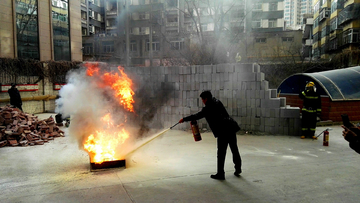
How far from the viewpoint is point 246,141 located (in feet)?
26.3

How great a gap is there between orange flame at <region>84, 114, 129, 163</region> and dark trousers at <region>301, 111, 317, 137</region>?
20.0 feet

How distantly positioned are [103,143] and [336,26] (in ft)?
119

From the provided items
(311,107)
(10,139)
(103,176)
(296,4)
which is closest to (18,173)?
(103,176)

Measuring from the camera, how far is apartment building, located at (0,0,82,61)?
52.4ft

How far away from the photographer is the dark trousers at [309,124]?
8195mm

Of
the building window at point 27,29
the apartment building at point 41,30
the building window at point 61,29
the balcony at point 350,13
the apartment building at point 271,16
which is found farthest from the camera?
the apartment building at point 271,16

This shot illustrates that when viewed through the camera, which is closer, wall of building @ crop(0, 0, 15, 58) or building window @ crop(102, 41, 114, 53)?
building window @ crop(102, 41, 114, 53)

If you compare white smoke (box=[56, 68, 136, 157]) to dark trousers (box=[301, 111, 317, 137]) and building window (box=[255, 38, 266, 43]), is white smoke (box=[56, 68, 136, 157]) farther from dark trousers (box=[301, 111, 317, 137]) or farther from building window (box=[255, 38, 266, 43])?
building window (box=[255, 38, 266, 43])

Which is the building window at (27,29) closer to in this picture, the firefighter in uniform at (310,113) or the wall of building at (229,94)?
the wall of building at (229,94)

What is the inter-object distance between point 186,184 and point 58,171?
2890mm

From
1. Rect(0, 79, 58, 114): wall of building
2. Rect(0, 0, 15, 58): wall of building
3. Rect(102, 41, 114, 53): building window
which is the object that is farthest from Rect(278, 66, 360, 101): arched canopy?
Rect(0, 0, 15, 58): wall of building

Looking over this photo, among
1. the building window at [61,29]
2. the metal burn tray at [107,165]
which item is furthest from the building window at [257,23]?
the metal burn tray at [107,165]

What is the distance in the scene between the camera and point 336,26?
3247 cm

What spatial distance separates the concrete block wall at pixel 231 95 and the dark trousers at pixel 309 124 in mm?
309
